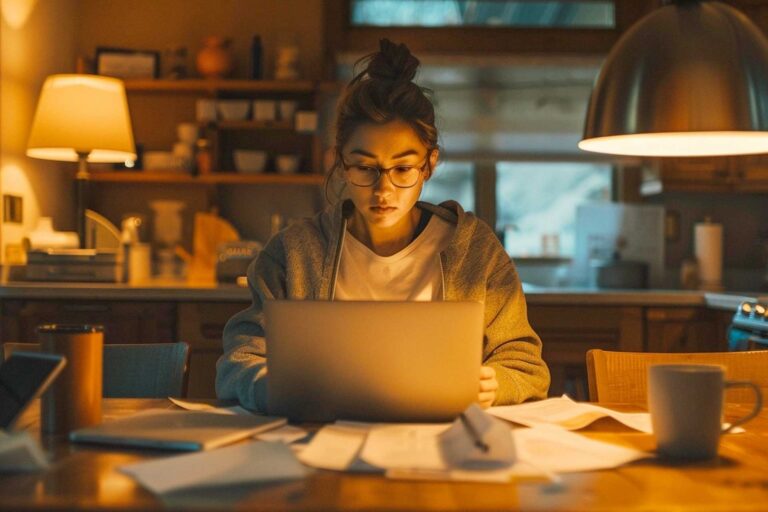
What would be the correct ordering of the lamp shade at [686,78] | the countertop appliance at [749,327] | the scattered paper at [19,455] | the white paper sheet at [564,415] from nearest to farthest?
the scattered paper at [19,455] → the white paper sheet at [564,415] → the lamp shade at [686,78] → the countertop appliance at [749,327]

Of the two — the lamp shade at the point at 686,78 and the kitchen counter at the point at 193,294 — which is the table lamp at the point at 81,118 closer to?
the kitchen counter at the point at 193,294

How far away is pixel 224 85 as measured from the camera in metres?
4.08

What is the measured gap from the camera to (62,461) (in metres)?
1.06

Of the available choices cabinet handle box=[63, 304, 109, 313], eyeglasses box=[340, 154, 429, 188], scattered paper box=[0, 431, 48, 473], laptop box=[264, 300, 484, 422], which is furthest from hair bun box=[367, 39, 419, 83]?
cabinet handle box=[63, 304, 109, 313]

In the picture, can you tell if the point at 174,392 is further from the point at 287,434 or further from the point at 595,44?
the point at 595,44

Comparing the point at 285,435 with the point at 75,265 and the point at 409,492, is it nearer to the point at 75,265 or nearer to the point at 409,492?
the point at 409,492

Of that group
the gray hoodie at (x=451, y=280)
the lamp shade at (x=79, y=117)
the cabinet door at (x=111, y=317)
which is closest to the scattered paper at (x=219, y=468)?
the gray hoodie at (x=451, y=280)

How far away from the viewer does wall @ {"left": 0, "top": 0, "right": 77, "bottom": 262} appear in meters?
3.54

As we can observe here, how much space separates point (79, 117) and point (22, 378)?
247 centimetres

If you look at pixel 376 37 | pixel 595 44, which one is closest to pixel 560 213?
pixel 595 44

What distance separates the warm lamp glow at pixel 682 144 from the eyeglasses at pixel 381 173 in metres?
0.33

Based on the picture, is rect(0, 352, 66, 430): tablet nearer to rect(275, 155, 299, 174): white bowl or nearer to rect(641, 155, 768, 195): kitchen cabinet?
rect(275, 155, 299, 174): white bowl

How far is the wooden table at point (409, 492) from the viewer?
0.88 metres

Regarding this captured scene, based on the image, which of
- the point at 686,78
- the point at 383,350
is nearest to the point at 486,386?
the point at 383,350
